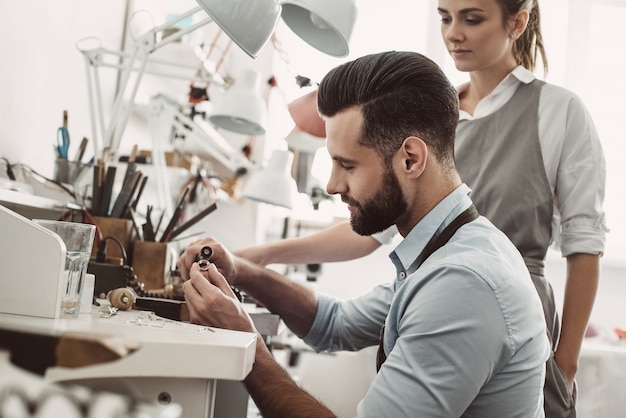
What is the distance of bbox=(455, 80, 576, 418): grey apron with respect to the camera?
138 cm

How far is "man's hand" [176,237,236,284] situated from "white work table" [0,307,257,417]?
36 cm

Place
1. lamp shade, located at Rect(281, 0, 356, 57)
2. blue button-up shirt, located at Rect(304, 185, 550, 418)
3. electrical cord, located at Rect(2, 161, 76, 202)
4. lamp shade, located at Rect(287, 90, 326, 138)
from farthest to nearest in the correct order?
lamp shade, located at Rect(287, 90, 326, 138), electrical cord, located at Rect(2, 161, 76, 202), lamp shade, located at Rect(281, 0, 356, 57), blue button-up shirt, located at Rect(304, 185, 550, 418)

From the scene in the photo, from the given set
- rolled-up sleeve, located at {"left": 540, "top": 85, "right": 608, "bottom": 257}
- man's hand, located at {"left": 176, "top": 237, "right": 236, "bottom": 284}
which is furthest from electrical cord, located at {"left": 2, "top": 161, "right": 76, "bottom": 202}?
rolled-up sleeve, located at {"left": 540, "top": 85, "right": 608, "bottom": 257}

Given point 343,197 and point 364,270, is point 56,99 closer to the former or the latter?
point 343,197

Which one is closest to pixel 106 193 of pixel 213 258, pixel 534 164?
pixel 213 258

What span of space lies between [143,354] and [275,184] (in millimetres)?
1261

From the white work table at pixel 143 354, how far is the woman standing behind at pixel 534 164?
2.58 ft

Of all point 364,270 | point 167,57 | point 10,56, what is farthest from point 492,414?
point 364,270

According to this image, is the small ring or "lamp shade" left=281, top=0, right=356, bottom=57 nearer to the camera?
the small ring

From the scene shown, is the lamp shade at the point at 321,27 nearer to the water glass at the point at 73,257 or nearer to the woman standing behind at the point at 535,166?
the woman standing behind at the point at 535,166

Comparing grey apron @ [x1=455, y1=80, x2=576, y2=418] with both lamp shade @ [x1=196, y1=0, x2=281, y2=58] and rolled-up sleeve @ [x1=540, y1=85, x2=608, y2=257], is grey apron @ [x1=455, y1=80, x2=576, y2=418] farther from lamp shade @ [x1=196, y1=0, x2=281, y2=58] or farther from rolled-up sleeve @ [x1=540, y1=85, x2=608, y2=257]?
lamp shade @ [x1=196, y1=0, x2=281, y2=58]

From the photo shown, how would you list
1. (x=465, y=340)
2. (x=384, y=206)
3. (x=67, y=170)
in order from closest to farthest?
1. (x=465, y=340)
2. (x=384, y=206)
3. (x=67, y=170)

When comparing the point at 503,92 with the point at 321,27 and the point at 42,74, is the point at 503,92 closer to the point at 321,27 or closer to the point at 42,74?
the point at 321,27

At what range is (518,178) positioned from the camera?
1396 mm
